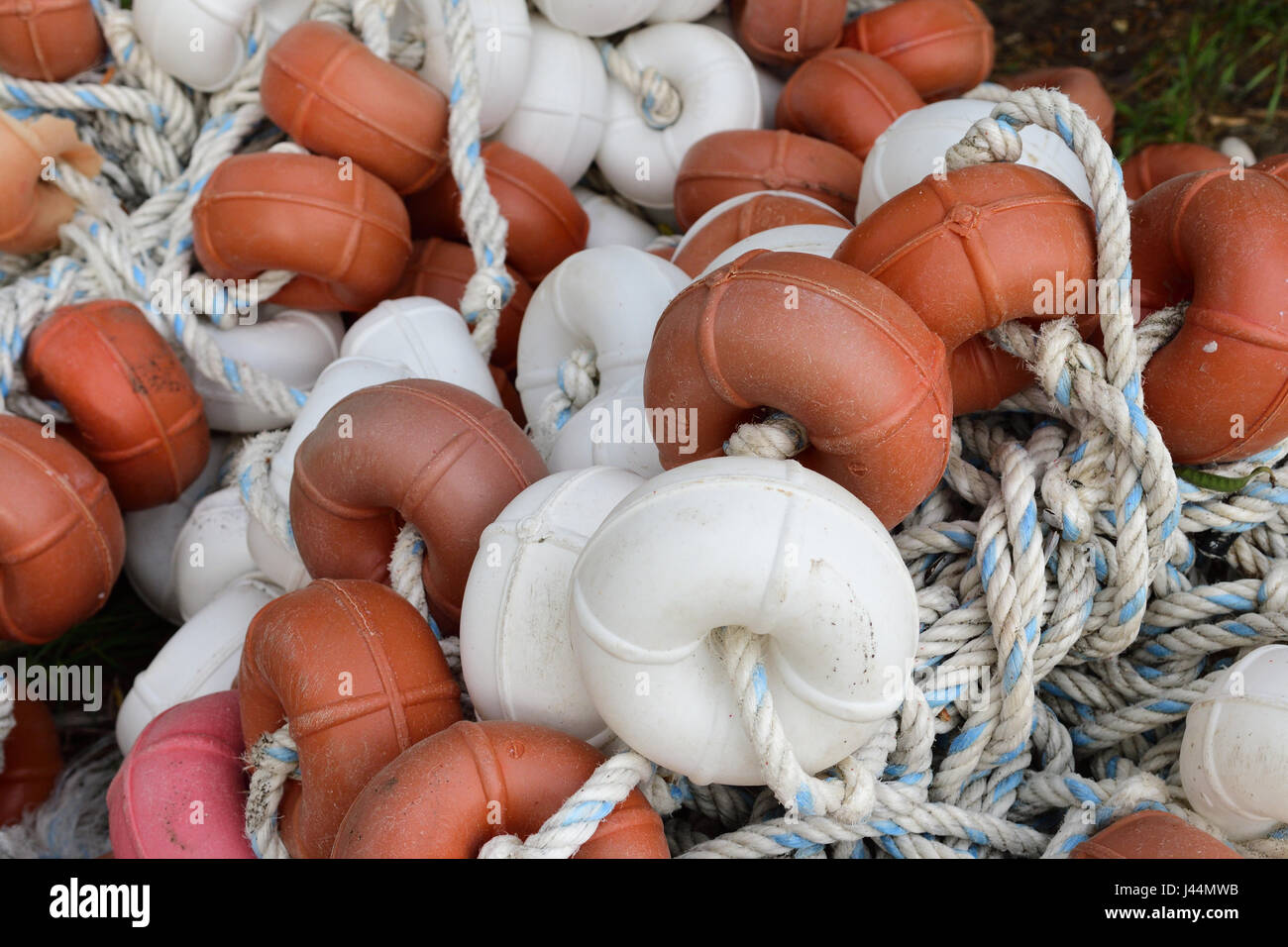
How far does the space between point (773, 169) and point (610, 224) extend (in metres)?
0.46

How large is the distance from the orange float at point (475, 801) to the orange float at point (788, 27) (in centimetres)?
176

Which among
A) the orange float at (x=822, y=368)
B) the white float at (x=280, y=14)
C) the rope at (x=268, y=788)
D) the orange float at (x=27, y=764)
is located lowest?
the orange float at (x=27, y=764)

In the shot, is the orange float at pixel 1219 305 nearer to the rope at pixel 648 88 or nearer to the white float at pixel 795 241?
the white float at pixel 795 241

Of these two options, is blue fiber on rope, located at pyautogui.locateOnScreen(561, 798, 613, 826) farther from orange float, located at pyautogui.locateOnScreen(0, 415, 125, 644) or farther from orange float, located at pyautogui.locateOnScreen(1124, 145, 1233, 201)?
orange float, located at pyautogui.locateOnScreen(1124, 145, 1233, 201)

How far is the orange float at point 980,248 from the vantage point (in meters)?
1.32

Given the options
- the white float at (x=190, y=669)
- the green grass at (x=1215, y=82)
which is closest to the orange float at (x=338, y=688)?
the white float at (x=190, y=669)

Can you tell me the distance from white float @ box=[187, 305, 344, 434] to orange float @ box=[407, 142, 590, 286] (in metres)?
0.34

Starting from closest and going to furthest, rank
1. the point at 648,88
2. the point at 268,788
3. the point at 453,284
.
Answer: the point at 268,788 < the point at 453,284 < the point at 648,88

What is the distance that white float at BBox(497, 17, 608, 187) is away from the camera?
2.27 meters

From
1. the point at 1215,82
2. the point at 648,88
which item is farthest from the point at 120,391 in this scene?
the point at 1215,82

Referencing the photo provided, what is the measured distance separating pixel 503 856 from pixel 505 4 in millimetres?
1631

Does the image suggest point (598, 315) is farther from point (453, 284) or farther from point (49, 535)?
point (49, 535)

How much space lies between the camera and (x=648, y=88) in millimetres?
2322

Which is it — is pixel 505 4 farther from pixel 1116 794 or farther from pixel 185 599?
pixel 1116 794
